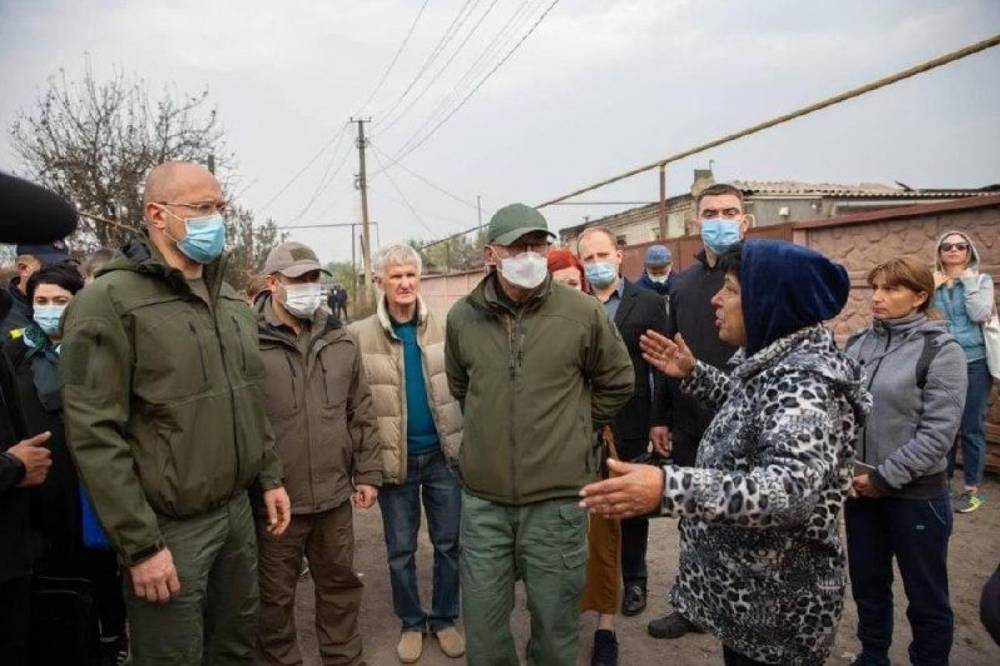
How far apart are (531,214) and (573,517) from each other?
1.30 m

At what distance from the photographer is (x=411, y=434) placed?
3221 millimetres

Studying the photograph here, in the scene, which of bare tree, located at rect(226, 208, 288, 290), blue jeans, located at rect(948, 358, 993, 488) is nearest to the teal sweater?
blue jeans, located at rect(948, 358, 993, 488)

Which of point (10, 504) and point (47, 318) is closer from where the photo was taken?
point (10, 504)

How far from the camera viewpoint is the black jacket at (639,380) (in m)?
3.49

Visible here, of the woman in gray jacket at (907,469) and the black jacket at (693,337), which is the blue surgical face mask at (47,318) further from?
the woman in gray jacket at (907,469)

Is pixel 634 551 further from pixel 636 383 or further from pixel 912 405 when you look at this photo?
pixel 912 405

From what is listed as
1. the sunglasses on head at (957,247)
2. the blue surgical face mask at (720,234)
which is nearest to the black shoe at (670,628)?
the blue surgical face mask at (720,234)

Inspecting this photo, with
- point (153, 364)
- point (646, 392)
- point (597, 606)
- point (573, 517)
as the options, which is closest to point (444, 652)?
point (597, 606)

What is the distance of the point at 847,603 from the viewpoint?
11.6 ft

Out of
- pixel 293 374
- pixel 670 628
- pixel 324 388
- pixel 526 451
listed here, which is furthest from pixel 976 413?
pixel 293 374

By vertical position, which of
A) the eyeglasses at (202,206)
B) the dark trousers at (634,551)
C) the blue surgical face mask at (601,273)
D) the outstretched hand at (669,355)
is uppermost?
the eyeglasses at (202,206)

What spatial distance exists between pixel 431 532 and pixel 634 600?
4.13 ft

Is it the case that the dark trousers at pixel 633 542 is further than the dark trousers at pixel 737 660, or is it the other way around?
the dark trousers at pixel 633 542

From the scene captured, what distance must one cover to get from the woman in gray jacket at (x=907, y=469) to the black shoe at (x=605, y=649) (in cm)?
111
